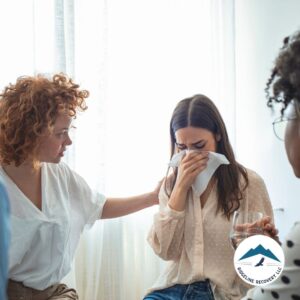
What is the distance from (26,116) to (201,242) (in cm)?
73

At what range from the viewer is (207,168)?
1.59m

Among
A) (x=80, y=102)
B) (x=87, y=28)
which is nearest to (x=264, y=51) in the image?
(x=87, y=28)

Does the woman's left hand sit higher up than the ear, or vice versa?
the ear

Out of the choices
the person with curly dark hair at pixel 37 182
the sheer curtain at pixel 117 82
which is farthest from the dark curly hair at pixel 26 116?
the sheer curtain at pixel 117 82

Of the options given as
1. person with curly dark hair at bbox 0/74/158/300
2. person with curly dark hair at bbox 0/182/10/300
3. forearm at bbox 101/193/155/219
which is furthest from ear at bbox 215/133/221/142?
person with curly dark hair at bbox 0/182/10/300

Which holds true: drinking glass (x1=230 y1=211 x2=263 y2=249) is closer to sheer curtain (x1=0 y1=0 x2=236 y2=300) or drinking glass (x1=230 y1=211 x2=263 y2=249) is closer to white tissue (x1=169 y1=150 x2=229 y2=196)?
white tissue (x1=169 y1=150 x2=229 y2=196)

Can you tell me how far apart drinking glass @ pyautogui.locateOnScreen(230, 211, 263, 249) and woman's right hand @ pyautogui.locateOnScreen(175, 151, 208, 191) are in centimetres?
34

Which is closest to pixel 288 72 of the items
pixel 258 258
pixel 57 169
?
pixel 258 258

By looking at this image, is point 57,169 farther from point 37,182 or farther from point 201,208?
point 201,208

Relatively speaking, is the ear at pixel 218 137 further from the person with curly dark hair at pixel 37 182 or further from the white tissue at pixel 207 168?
the person with curly dark hair at pixel 37 182

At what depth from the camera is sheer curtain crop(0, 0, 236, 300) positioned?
1818mm

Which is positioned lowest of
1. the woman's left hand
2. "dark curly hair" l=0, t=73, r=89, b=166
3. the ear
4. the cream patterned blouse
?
the cream patterned blouse

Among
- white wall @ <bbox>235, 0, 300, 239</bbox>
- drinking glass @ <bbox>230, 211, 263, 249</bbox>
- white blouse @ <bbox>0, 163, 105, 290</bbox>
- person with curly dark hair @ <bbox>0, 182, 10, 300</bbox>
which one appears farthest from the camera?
white wall @ <bbox>235, 0, 300, 239</bbox>

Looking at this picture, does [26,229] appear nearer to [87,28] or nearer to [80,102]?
[80,102]
